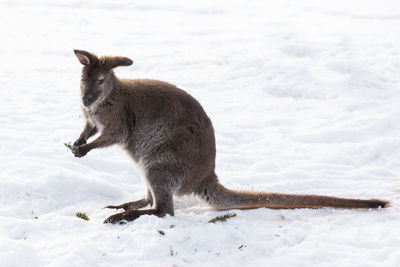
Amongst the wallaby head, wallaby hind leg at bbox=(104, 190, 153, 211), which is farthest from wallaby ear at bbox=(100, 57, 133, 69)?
wallaby hind leg at bbox=(104, 190, 153, 211)

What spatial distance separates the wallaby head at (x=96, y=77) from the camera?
520 cm

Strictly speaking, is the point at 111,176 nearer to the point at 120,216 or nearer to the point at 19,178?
the point at 19,178

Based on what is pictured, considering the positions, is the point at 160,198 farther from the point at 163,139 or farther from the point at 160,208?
the point at 163,139

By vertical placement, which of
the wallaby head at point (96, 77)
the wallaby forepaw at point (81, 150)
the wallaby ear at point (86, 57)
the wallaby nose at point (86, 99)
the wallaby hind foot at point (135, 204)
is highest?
the wallaby ear at point (86, 57)

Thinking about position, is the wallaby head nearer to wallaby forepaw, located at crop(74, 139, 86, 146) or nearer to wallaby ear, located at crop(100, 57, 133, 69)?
wallaby ear, located at crop(100, 57, 133, 69)

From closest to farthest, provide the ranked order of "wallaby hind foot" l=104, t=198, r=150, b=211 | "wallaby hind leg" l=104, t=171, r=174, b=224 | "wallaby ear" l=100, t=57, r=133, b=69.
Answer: "wallaby hind leg" l=104, t=171, r=174, b=224, "wallaby ear" l=100, t=57, r=133, b=69, "wallaby hind foot" l=104, t=198, r=150, b=211

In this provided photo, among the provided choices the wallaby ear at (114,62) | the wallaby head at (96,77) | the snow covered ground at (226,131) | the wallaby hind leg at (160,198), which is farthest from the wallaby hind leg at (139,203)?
the wallaby ear at (114,62)

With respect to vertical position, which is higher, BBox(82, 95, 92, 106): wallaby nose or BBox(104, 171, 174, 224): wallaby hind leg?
BBox(82, 95, 92, 106): wallaby nose

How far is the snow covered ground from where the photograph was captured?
4.39 m

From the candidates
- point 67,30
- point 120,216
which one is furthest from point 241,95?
point 67,30

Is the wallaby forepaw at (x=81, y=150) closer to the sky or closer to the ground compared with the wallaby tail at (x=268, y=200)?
closer to the sky

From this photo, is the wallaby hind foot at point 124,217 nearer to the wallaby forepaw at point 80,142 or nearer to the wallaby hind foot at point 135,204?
the wallaby hind foot at point 135,204

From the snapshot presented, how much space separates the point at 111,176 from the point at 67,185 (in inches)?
29.0

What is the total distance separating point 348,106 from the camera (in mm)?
9398
